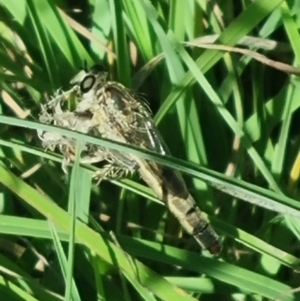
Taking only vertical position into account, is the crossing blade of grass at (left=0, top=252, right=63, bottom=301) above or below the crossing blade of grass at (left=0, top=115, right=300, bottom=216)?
below

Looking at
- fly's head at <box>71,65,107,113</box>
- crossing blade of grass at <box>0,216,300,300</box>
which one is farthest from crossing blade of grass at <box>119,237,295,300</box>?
fly's head at <box>71,65,107,113</box>

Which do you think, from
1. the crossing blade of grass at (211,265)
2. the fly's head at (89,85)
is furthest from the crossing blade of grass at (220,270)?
the fly's head at (89,85)

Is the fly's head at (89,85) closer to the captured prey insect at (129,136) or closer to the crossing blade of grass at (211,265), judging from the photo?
the captured prey insect at (129,136)

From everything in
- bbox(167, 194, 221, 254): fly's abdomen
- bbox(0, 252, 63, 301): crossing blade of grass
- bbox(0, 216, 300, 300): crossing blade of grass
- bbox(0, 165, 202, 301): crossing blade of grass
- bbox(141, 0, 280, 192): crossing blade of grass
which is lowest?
bbox(0, 252, 63, 301): crossing blade of grass

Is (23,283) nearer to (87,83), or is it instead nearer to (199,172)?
(87,83)

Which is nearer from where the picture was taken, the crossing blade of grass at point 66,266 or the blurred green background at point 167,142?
the crossing blade of grass at point 66,266

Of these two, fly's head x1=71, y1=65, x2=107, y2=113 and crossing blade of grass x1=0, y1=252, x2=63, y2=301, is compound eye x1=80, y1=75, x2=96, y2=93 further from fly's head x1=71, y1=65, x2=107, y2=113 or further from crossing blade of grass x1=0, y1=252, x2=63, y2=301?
crossing blade of grass x1=0, y1=252, x2=63, y2=301

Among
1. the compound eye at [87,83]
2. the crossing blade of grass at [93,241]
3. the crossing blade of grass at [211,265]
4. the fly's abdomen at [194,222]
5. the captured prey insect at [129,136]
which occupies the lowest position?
the crossing blade of grass at [93,241]

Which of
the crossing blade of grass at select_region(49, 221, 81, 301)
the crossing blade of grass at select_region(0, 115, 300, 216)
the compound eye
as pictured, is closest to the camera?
the crossing blade of grass at select_region(0, 115, 300, 216)

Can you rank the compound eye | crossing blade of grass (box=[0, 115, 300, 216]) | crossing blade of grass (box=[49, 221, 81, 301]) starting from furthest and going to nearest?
the compound eye → crossing blade of grass (box=[49, 221, 81, 301]) → crossing blade of grass (box=[0, 115, 300, 216])
